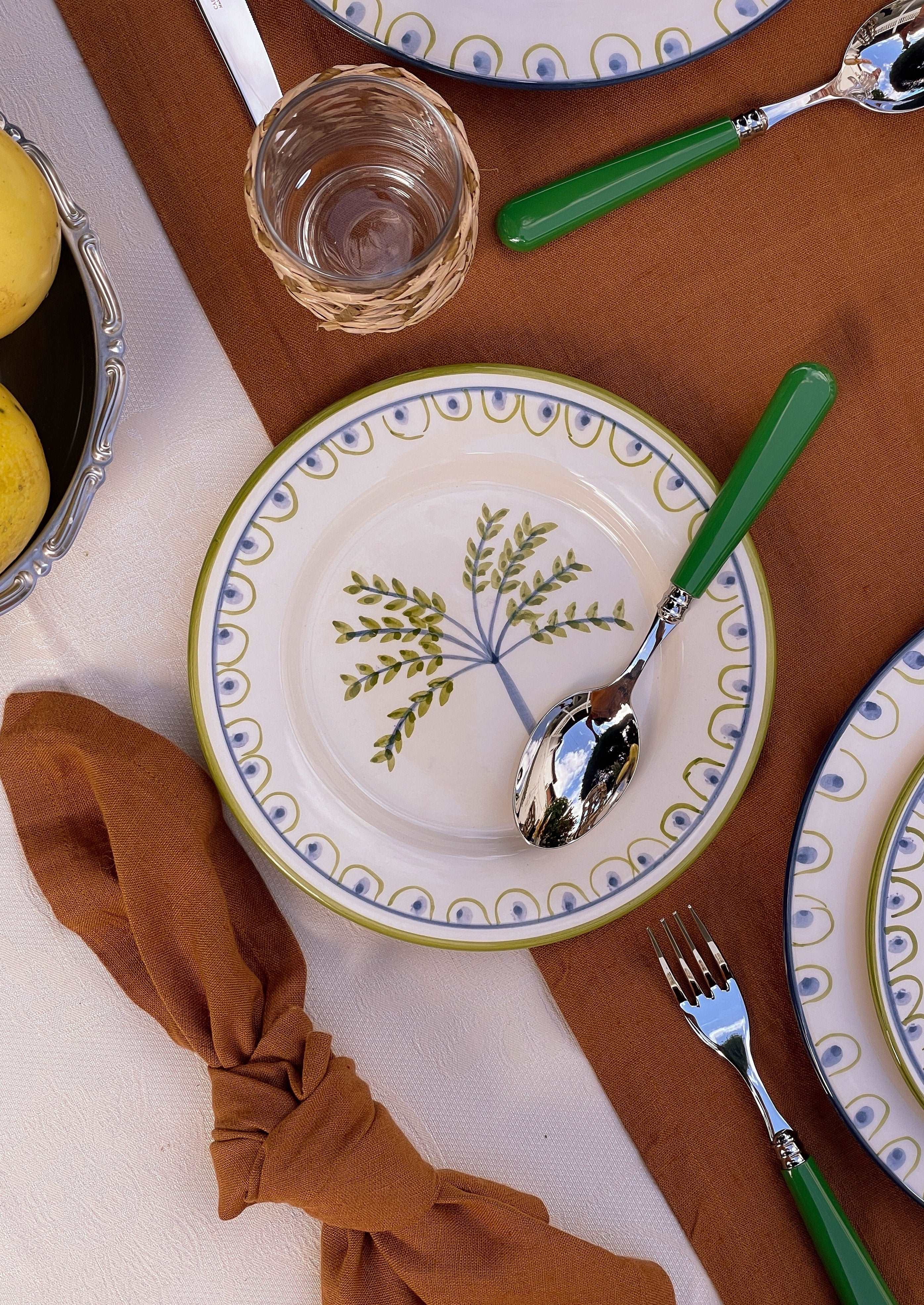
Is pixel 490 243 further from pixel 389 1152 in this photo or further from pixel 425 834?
pixel 389 1152

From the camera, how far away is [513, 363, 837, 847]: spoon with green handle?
0.46m

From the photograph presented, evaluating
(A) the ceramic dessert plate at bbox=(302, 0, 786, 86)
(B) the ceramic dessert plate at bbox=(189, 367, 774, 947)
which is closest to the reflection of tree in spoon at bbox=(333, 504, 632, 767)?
(B) the ceramic dessert plate at bbox=(189, 367, 774, 947)

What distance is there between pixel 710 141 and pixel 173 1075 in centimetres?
57

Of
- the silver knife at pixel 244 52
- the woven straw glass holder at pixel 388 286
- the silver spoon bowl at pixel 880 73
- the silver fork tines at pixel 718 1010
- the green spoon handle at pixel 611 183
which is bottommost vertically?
the silver fork tines at pixel 718 1010

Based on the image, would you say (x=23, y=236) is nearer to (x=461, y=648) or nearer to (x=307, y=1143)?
(x=461, y=648)

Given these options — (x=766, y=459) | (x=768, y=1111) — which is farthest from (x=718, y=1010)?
(x=766, y=459)

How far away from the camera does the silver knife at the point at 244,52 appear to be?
0.47 meters

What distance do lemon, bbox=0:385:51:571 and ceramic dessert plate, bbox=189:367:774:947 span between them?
0.09 metres

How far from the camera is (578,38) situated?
454 mm

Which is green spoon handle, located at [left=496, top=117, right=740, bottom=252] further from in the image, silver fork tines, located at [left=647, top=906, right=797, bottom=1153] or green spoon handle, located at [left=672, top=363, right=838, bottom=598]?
silver fork tines, located at [left=647, top=906, right=797, bottom=1153]

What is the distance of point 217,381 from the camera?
505 mm

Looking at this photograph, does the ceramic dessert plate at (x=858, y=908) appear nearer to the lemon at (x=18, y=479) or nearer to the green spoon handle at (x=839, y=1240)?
the green spoon handle at (x=839, y=1240)

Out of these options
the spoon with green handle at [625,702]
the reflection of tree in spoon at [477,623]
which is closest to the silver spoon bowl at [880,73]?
the spoon with green handle at [625,702]

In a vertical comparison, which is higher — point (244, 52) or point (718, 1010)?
point (244, 52)
